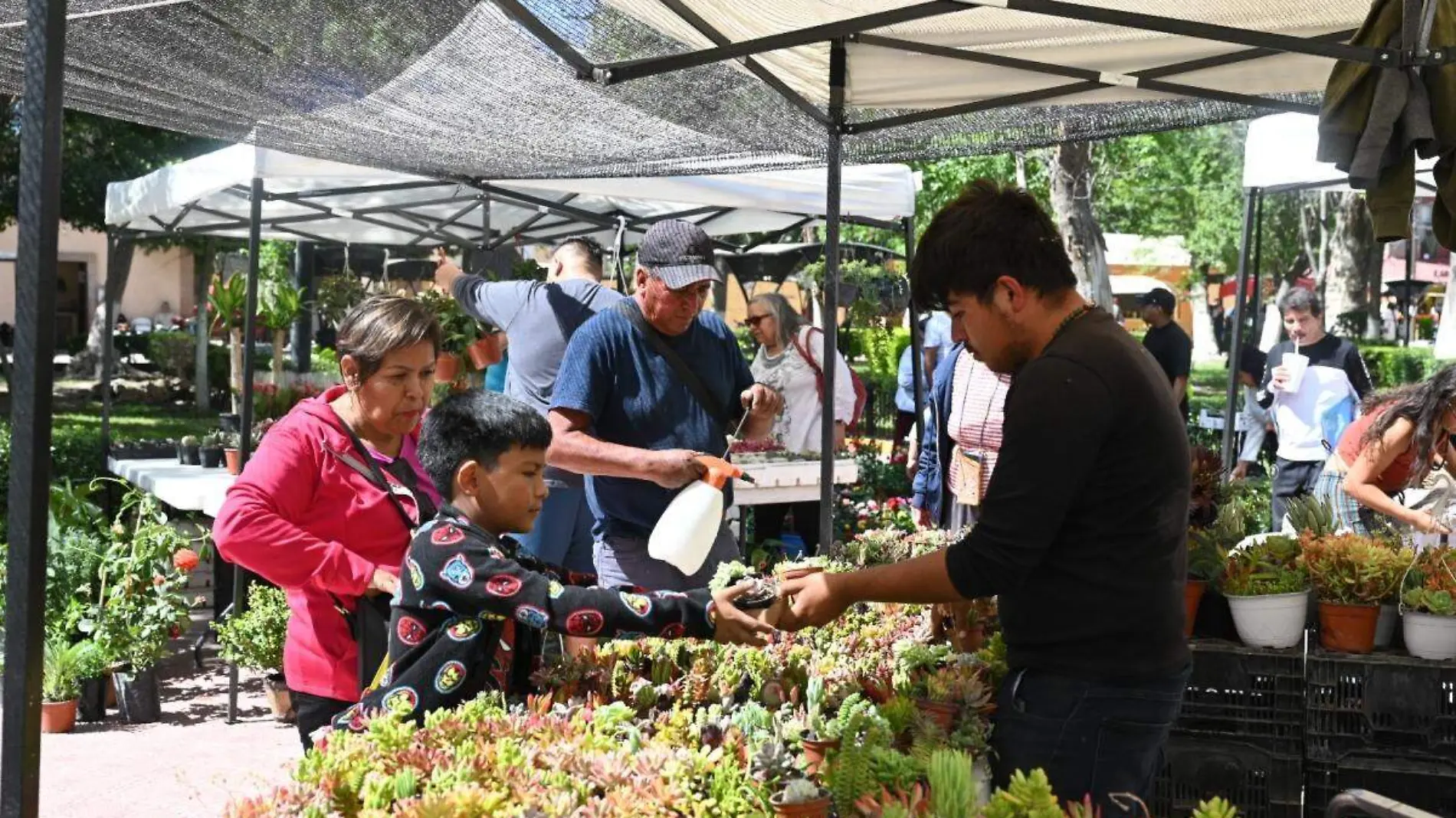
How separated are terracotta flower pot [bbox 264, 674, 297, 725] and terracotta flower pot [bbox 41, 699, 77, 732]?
751 mm

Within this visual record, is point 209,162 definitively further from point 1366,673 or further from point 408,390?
point 1366,673

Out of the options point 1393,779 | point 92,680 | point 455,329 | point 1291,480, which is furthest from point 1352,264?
point 92,680

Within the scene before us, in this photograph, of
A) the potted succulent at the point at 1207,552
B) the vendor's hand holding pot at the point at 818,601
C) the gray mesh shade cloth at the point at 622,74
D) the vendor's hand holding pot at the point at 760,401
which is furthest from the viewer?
the vendor's hand holding pot at the point at 760,401

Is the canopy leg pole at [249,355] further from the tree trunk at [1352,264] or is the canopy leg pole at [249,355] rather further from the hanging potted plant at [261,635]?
the tree trunk at [1352,264]

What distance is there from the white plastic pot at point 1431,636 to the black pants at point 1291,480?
3670 mm

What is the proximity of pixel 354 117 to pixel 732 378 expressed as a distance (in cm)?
151

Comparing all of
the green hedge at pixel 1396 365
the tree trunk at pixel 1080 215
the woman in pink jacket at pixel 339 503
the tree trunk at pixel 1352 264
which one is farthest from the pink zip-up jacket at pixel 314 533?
the tree trunk at pixel 1352 264

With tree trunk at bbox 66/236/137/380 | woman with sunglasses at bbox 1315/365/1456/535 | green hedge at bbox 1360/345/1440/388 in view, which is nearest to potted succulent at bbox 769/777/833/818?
woman with sunglasses at bbox 1315/365/1456/535

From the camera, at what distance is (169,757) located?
5363mm

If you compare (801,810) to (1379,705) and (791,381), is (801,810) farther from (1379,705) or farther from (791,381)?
(791,381)

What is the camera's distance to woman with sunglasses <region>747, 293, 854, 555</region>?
8250mm

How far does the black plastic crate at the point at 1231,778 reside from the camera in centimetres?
367

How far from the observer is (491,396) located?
264cm

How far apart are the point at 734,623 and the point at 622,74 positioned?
182 centimetres
